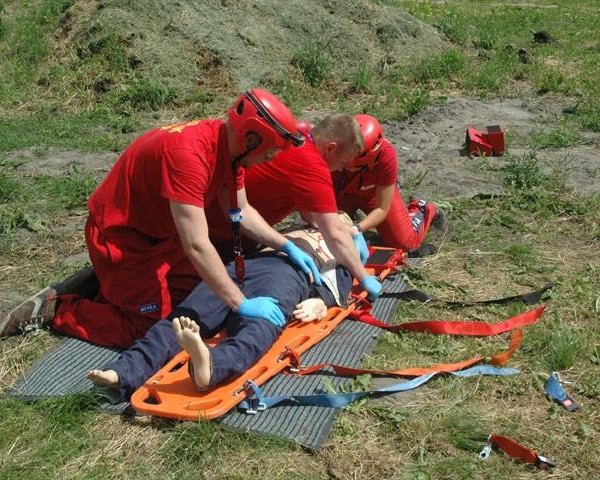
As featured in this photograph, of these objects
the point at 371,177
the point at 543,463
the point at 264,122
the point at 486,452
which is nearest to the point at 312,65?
the point at 371,177

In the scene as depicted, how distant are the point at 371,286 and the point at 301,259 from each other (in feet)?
1.67

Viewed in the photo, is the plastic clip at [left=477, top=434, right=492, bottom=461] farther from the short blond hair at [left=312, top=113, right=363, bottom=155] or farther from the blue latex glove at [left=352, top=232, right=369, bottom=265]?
the short blond hair at [left=312, top=113, right=363, bottom=155]

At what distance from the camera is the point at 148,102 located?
9844mm

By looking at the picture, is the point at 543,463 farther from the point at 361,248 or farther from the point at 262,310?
the point at 361,248

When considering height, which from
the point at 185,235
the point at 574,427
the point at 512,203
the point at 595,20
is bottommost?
the point at 595,20

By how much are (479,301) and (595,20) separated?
13.5m

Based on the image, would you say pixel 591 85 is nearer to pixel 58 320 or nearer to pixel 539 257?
pixel 539 257

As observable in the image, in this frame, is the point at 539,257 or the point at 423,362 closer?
the point at 423,362

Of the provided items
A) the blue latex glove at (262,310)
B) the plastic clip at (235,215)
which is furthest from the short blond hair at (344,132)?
the blue latex glove at (262,310)

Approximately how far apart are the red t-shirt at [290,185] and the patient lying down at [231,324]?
0.32m

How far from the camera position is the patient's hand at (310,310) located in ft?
14.8

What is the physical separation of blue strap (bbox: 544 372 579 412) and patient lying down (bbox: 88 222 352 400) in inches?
52.6

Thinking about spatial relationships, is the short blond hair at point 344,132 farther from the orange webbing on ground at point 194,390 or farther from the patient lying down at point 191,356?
the patient lying down at point 191,356

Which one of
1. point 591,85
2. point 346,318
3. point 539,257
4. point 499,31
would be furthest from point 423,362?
point 499,31
